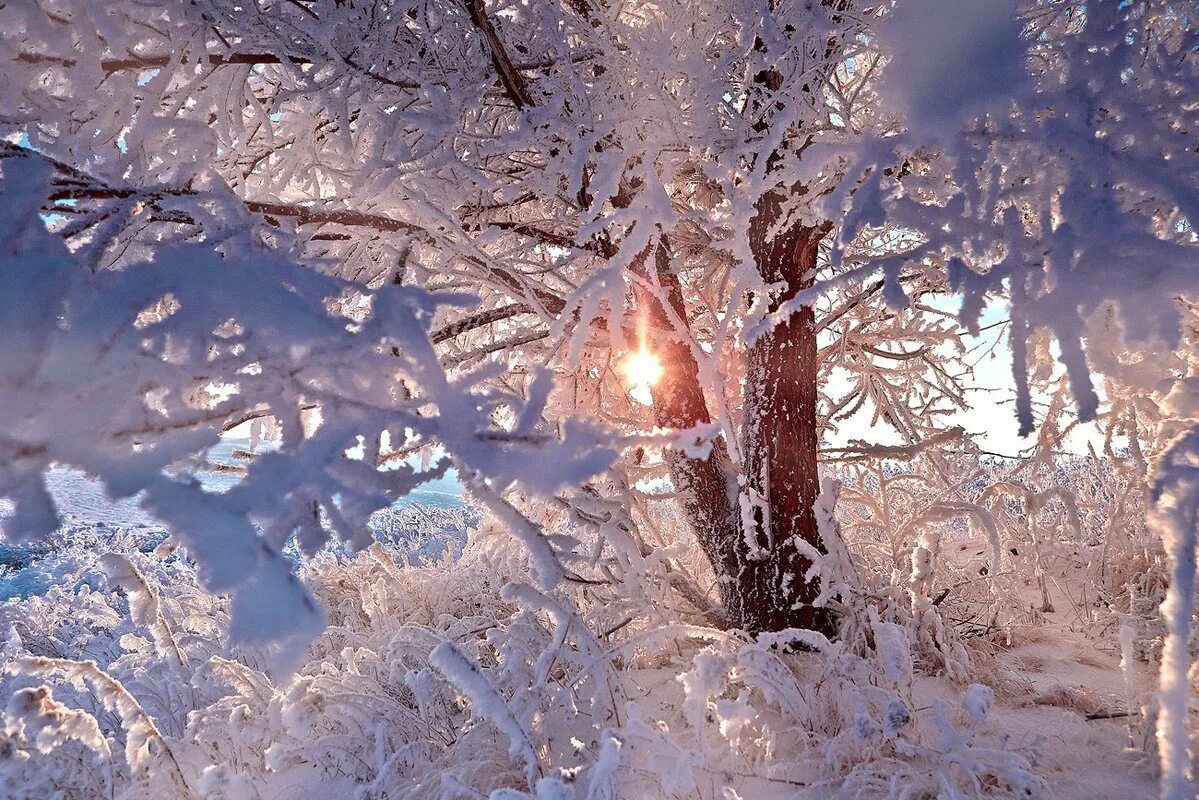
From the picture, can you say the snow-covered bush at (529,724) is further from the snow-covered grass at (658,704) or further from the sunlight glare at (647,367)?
the sunlight glare at (647,367)

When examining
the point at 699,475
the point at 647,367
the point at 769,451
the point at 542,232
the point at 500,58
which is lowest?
the point at 699,475

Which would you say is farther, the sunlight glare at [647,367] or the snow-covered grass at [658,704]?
the sunlight glare at [647,367]

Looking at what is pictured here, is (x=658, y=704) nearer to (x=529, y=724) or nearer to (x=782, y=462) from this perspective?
(x=529, y=724)

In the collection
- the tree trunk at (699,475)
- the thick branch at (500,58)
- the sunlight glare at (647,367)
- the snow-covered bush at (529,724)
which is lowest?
the snow-covered bush at (529,724)

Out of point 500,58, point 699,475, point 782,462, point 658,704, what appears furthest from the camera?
point 699,475

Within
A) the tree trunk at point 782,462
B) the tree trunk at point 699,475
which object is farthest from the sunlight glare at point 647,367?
the tree trunk at point 782,462

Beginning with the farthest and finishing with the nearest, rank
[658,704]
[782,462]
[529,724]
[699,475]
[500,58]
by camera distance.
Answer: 1. [699,475]
2. [782,462]
3. [658,704]
4. [529,724]
5. [500,58]

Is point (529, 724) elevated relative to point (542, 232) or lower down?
lower down

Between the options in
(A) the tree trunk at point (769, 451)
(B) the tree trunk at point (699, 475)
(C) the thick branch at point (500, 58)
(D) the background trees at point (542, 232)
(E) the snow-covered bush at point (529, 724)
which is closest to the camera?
(D) the background trees at point (542, 232)

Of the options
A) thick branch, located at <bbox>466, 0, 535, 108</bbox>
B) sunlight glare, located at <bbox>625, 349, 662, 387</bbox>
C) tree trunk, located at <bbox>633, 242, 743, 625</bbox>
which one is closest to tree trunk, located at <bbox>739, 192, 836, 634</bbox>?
tree trunk, located at <bbox>633, 242, 743, 625</bbox>

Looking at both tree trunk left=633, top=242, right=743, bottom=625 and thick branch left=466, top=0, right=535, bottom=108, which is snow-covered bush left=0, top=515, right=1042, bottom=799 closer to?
tree trunk left=633, top=242, right=743, bottom=625

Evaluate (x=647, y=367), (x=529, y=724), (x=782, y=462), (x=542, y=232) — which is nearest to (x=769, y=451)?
(x=782, y=462)

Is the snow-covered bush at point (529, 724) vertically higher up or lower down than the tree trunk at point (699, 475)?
lower down

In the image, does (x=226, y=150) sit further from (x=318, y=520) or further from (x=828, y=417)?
(x=828, y=417)
